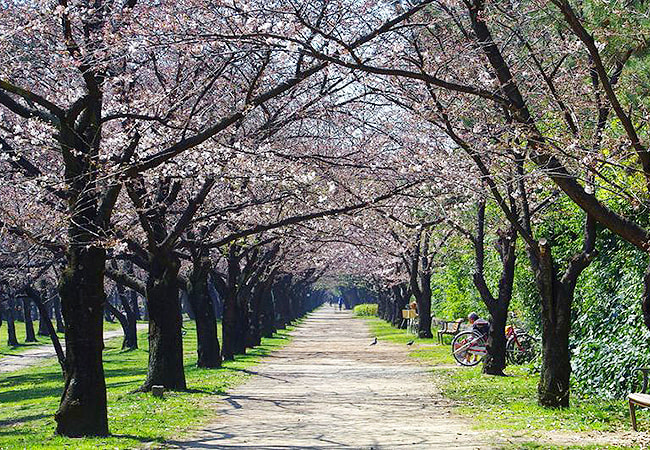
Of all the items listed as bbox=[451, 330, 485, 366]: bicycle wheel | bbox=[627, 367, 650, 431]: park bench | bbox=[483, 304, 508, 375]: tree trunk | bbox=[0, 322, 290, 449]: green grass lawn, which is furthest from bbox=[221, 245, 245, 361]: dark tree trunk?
bbox=[627, 367, 650, 431]: park bench

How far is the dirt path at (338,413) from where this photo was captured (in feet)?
35.7

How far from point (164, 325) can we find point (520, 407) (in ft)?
23.6

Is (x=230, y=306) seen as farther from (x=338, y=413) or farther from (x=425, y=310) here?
(x=338, y=413)

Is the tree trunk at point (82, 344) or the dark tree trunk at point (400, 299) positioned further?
the dark tree trunk at point (400, 299)

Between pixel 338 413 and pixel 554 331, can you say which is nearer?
pixel 554 331

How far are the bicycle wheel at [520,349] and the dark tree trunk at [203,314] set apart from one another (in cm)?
772

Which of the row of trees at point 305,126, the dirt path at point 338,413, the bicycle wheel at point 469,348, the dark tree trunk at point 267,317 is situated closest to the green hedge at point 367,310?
the dark tree trunk at point 267,317

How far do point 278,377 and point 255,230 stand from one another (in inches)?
265

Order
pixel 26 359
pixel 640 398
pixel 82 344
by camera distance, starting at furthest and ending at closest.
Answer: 1. pixel 26 359
2. pixel 82 344
3. pixel 640 398

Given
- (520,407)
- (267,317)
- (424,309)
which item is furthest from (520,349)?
(267,317)

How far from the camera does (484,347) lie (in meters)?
21.6

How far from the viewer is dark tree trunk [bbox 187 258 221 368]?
74.0 feet

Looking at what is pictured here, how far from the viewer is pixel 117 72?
14.3 m

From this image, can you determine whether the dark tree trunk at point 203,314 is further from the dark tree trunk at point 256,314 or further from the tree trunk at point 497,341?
the dark tree trunk at point 256,314
